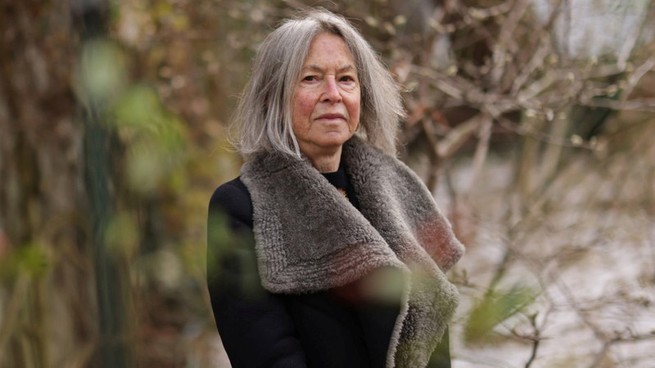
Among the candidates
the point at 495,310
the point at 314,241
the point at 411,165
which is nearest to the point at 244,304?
the point at 314,241

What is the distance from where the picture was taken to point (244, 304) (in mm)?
1784

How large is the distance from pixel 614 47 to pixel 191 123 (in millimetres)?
2351

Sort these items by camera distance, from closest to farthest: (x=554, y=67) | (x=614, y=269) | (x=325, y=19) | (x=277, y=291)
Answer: (x=277, y=291) < (x=325, y=19) < (x=554, y=67) < (x=614, y=269)

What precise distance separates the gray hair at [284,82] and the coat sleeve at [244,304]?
16 cm

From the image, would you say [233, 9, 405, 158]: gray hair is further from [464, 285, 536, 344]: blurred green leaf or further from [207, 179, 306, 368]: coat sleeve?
[464, 285, 536, 344]: blurred green leaf

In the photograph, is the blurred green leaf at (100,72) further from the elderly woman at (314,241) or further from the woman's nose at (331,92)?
the woman's nose at (331,92)

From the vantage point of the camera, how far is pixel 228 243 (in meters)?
1.80

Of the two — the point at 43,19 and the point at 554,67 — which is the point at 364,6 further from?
the point at 43,19

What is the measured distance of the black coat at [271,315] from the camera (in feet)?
5.83

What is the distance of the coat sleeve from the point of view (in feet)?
5.80

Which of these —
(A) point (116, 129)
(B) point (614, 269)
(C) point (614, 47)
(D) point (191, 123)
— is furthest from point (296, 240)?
(D) point (191, 123)

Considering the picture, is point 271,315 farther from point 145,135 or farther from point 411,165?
point 411,165

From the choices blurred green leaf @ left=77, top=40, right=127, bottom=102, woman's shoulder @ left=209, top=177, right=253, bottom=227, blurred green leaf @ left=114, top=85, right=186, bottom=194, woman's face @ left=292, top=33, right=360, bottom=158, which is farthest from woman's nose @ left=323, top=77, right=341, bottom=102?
blurred green leaf @ left=77, top=40, right=127, bottom=102

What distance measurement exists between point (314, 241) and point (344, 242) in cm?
6
